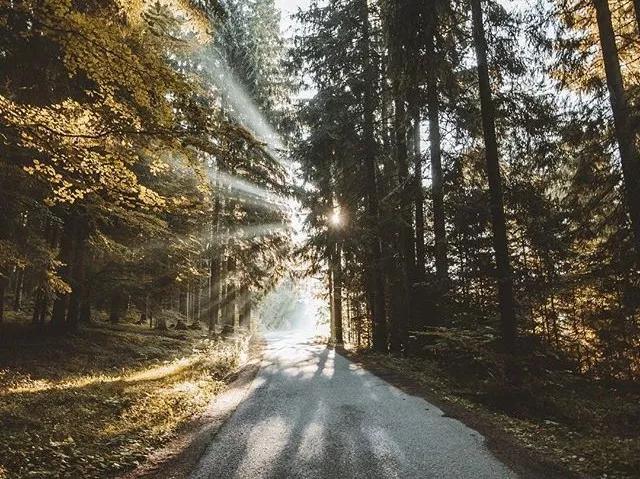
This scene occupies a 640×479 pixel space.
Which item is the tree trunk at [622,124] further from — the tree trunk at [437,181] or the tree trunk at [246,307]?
the tree trunk at [246,307]

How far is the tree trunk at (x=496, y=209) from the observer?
956 centimetres

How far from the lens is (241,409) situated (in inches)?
347

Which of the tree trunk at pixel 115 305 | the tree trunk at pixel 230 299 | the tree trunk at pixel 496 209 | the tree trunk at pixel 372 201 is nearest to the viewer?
the tree trunk at pixel 496 209

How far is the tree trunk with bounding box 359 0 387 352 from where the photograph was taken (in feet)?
57.4

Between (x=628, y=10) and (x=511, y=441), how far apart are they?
35.0ft

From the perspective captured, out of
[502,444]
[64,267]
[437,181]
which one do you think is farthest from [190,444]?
[64,267]

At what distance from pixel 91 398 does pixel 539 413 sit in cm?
891

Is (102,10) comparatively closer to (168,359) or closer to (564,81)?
(564,81)

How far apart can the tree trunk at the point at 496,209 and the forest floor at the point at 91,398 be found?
6.57m

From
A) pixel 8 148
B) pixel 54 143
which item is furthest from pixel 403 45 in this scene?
pixel 8 148

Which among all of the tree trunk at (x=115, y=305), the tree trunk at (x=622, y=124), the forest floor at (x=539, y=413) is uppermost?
the tree trunk at (x=622, y=124)

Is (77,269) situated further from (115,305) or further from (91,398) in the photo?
(91,398)

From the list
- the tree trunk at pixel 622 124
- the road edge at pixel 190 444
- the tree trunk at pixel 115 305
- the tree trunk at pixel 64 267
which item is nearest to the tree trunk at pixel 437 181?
the tree trunk at pixel 622 124

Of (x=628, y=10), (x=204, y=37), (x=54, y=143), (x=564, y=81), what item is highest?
(x=628, y=10)
